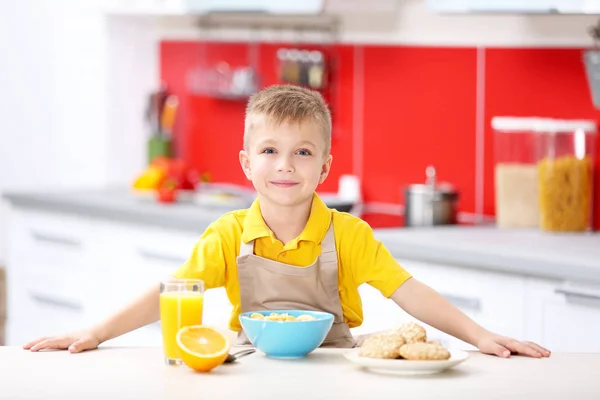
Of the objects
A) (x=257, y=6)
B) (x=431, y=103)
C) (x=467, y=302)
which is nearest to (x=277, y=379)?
(x=467, y=302)

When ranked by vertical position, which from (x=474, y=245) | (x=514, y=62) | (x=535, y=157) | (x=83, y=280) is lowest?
(x=83, y=280)

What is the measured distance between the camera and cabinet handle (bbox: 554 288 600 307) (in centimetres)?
260

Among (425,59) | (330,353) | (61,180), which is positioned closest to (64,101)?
(61,180)

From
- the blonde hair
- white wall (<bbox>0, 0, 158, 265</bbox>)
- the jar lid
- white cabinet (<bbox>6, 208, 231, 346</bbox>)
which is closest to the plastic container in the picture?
the jar lid

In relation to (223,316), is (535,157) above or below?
above

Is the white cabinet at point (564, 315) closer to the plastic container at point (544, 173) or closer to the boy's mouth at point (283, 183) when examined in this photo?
the plastic container at point (544, 173)

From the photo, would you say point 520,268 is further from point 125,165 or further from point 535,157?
point 125,165

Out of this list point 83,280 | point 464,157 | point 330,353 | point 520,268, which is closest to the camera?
point 330,353

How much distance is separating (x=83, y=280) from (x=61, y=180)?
1029 mm

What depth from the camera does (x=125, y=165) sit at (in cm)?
461

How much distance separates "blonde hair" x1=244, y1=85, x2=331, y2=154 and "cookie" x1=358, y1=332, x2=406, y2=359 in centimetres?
46

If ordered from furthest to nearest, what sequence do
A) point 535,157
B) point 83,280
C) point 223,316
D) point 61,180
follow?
1. point 61,180
2. point 83,280
3. point 535,157
4. point 223,316

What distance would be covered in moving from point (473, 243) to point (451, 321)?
3.20 feet

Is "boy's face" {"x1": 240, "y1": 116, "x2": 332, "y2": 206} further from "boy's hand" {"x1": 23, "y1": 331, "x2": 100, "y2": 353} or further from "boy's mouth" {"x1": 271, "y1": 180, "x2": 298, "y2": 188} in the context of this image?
"boy's hand" {"x1": 23, "y1": 331, "x2": 100, "y2": 353}
